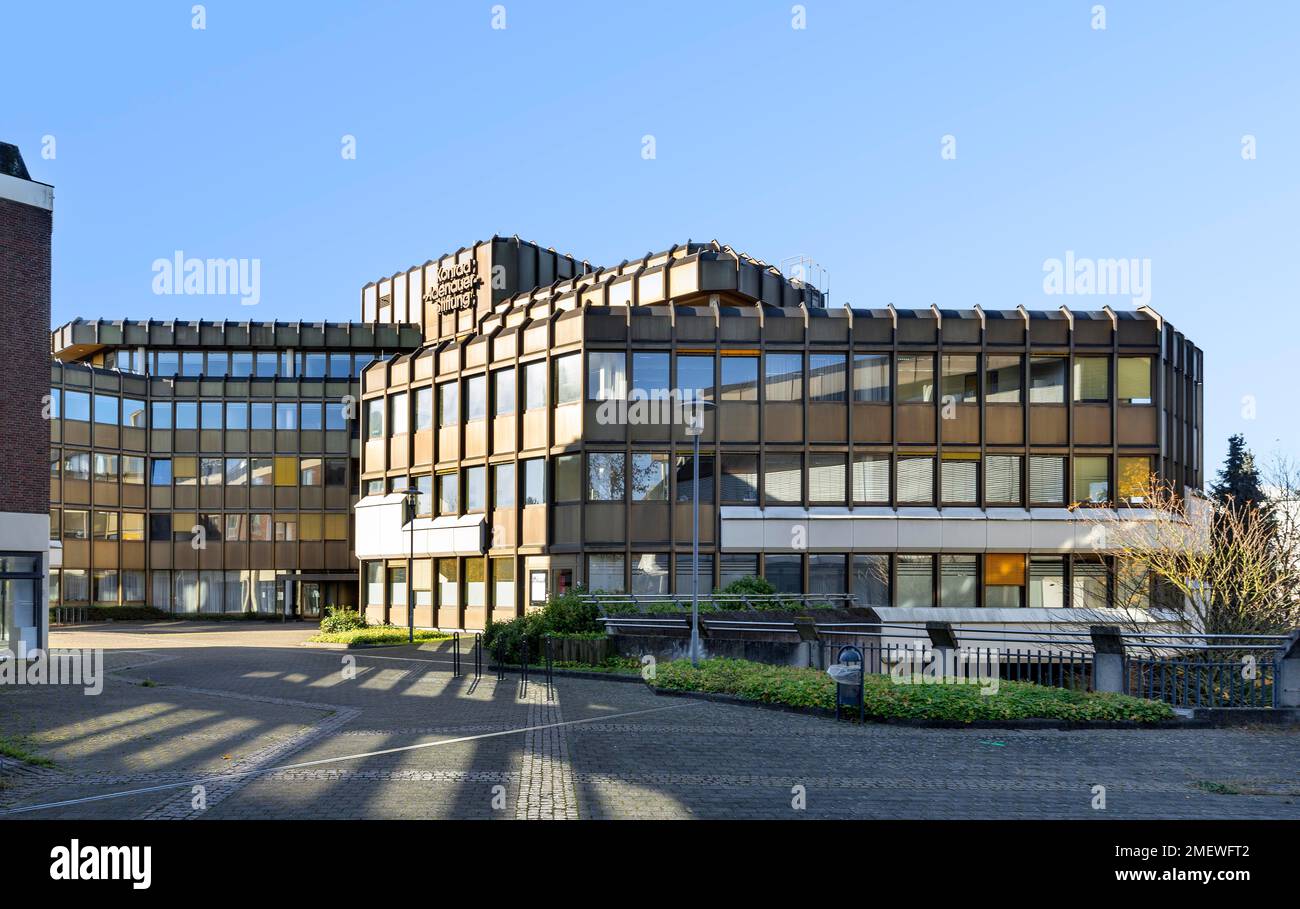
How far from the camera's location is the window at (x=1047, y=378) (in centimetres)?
3897

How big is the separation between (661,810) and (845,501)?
2906 cm

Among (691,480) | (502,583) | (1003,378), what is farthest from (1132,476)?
(502,583)

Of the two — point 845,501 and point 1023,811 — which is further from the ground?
point 845,501

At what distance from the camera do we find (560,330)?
39.0m

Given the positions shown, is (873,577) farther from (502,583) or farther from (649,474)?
(502,583)

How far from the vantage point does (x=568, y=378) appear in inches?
1534

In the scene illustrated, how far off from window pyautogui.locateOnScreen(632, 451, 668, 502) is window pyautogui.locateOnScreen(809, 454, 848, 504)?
5.23 m

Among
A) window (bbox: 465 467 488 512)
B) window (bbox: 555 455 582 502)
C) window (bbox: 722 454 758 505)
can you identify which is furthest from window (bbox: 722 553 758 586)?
window (bbox: 465 467 488 512)

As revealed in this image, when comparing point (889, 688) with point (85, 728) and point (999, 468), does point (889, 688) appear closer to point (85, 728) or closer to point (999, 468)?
point (85, 728)

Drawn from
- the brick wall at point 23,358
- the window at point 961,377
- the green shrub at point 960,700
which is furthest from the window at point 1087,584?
the brick wall at point 23,358

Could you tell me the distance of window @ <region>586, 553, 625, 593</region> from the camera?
37.7 metres

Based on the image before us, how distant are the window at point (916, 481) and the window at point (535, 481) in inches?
500

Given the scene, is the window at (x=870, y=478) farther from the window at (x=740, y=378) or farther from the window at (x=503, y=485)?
the window at (x=503, y=485)

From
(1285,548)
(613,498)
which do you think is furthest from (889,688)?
(613,498)
